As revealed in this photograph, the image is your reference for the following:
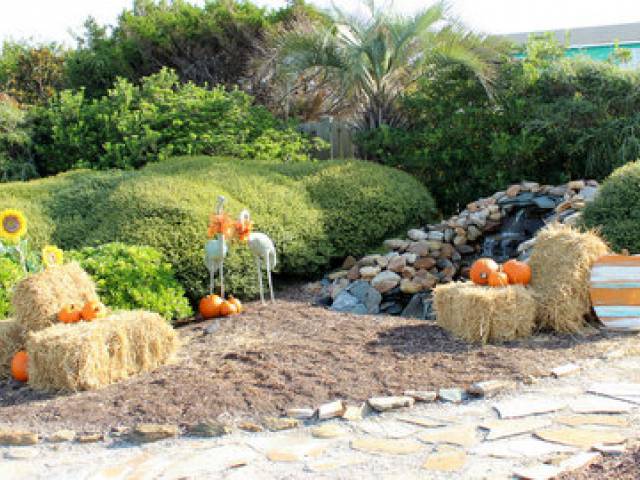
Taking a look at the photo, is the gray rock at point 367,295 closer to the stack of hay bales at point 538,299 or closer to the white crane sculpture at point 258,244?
the white crane sculpture at point 258,244

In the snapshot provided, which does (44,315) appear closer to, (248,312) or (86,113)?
(248,312)

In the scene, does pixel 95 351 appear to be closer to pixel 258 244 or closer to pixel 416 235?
pixel 258 244

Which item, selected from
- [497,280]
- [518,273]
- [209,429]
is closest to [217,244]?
[497,280]

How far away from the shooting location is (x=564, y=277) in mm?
5953

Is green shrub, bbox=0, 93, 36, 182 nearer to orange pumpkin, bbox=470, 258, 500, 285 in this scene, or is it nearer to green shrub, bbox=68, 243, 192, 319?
green shrub, bbox=68, 243, 192, 319

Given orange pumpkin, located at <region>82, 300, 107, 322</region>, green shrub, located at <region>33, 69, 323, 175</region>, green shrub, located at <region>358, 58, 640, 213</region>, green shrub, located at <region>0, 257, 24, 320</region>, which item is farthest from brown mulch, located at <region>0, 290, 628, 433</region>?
green shrub, located at <region>33, 69, 323, 175</region>

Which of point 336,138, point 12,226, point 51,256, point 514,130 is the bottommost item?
point 51,256

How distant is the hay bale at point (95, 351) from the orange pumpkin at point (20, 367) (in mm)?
183

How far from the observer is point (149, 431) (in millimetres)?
4184

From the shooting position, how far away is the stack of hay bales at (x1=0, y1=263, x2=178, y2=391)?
16.2 feet

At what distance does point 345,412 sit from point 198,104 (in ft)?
24.8

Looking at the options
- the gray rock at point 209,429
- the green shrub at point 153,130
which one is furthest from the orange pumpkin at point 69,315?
the green shrub at point 153,130

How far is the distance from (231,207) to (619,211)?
3.74 m

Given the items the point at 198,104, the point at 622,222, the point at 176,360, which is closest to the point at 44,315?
the point at 176,360
